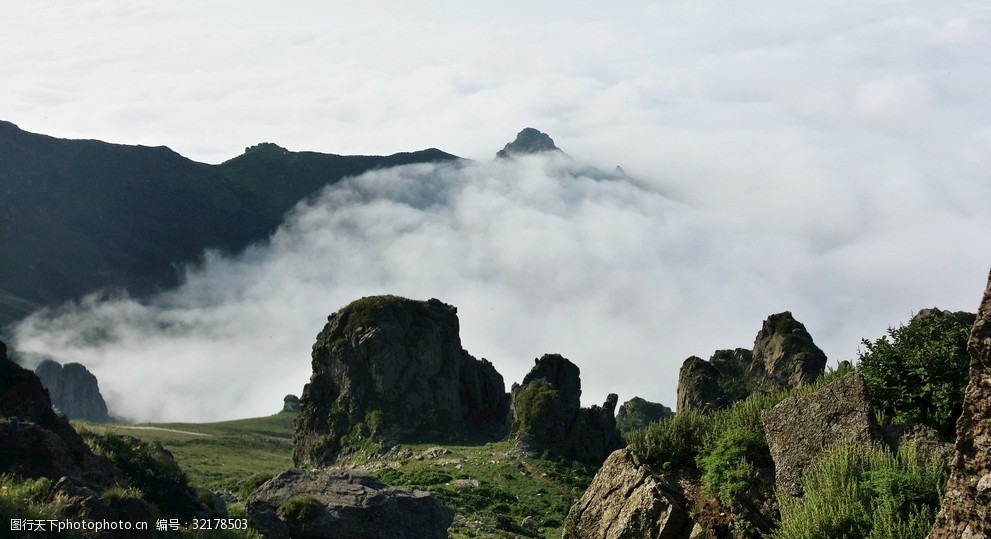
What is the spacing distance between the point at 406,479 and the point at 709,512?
48379mm

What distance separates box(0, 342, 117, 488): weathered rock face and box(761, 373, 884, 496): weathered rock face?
54.0ft

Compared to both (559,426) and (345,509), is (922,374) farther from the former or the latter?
(559,426)

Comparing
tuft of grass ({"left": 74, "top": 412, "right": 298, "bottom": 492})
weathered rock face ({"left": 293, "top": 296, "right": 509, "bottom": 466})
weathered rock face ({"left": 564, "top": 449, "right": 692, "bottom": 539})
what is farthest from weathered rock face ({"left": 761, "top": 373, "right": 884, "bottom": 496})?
weathered rock face ({"left": 293, "top": 296, "right": 509, "bottom": 466})

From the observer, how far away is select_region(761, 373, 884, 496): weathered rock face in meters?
18.8

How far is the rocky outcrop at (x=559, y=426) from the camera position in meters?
76.4

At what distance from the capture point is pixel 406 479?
66.0 meters

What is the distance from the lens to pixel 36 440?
24.2 meters

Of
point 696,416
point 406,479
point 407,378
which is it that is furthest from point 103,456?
point 407,378

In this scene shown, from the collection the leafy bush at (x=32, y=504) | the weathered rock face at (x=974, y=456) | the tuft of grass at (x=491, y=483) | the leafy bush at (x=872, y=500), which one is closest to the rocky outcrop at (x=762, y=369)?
the tuft of grass at (x=491, y=483)

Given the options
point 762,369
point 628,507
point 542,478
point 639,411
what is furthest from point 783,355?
point 628,507

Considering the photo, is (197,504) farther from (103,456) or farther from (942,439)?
(942,439)

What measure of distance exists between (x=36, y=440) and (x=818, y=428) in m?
19.3

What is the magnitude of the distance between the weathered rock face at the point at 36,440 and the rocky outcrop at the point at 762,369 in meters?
66.5

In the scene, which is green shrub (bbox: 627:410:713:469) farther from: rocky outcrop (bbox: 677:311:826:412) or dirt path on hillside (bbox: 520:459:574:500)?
rocky outcrop (bbox: 677:311:826:412)
